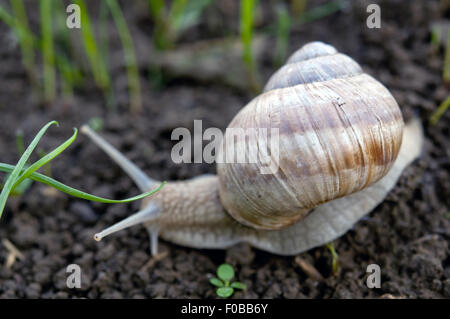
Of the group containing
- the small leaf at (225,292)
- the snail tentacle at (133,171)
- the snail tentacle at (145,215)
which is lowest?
the small leaf at (225,292)

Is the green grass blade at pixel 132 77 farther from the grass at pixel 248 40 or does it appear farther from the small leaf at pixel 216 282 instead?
the small leaf at pixel 216 282

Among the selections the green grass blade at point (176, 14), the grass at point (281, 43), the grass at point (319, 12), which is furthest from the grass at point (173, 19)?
the grass at point (319, 12)

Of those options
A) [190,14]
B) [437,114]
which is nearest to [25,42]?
[190,14]

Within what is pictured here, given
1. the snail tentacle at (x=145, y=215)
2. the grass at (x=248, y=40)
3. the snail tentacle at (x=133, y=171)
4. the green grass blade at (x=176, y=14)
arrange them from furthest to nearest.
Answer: the green grass blade at (x=176, y=14) → the grass at (x=248, y=40) → the snail tentacle at (x=133, y=171) → the snail tentacle at (x=145, y=215)

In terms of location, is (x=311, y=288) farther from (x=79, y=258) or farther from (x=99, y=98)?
(x=99, y=98)

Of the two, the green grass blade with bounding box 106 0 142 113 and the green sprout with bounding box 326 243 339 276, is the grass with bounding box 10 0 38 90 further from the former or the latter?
the green sprout with bounding box 326 243 339 276

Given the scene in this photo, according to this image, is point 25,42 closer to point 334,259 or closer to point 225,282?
point 225,282

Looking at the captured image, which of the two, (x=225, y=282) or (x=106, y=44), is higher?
(x=106, y=44)
